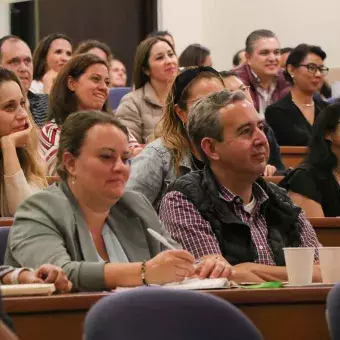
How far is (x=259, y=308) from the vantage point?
2359mm

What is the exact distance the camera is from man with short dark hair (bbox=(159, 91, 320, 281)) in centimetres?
319

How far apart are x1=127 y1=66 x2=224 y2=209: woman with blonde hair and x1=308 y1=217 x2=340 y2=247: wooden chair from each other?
17.9 inches

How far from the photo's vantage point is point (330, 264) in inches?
102

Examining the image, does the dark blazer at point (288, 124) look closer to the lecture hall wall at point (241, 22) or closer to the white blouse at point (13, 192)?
the lecture hall wall at point (241, 22)

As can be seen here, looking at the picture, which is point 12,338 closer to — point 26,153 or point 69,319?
point 69,319

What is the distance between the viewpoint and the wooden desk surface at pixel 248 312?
7.36ft

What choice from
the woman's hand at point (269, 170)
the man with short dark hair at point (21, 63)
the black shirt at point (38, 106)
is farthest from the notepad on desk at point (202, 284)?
the man with short dark hair at point (21, 63)

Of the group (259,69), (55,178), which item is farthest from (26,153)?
(259,69)

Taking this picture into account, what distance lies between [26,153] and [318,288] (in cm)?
181

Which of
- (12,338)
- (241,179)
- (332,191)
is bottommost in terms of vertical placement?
(332,191)

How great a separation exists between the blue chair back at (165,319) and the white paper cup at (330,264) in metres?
0.79

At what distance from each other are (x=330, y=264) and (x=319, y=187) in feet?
5.33

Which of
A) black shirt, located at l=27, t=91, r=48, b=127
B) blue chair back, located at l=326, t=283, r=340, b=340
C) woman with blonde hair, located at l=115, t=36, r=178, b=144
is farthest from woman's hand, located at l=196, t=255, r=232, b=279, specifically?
black shirt, located at l=27, t=91, r=48, b=127

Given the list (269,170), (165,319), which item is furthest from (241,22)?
(165,319)
